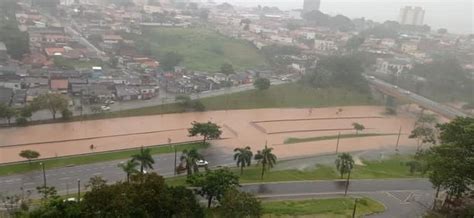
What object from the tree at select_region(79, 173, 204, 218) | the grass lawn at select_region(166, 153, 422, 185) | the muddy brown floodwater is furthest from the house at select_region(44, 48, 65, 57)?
the tree at select_region(79, 173, 204, 218)

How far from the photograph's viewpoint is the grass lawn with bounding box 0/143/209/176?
18.7 metres

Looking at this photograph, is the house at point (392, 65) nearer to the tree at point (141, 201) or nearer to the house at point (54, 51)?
the house at point (54, 51)

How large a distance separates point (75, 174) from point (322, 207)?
31.9 ft

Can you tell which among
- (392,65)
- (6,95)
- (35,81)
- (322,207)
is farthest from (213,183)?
(392,65)

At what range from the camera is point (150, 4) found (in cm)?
6881

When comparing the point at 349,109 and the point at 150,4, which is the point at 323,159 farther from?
the point at 150,4

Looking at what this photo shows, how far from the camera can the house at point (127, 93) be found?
28.8 metres

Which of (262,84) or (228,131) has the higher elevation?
(262,84)

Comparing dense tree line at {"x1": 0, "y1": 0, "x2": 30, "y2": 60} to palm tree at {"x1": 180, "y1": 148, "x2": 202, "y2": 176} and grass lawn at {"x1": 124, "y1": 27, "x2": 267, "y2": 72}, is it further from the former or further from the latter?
palm tree at {"x1": 180, "y1": 148, "x2": 202, "y2": 176}

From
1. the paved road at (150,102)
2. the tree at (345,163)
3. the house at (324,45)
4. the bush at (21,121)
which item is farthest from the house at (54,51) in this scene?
the house at (324,45)

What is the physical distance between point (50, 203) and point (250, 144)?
13756 mm

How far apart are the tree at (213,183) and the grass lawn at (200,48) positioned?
81.8ft

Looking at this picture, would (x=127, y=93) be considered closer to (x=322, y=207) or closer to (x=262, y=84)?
(x=262, y=84)

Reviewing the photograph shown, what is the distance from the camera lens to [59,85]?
2894cm
